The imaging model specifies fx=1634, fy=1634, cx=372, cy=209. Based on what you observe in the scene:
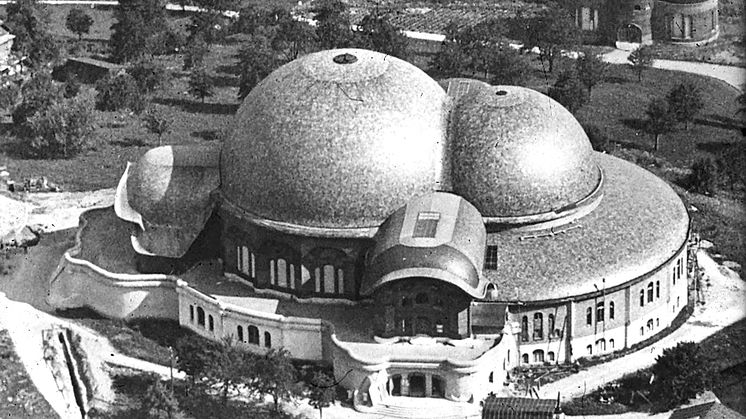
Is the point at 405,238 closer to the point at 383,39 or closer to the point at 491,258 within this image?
the point at 491,258

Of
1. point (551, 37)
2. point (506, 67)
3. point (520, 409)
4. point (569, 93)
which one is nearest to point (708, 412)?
point (520, 409)

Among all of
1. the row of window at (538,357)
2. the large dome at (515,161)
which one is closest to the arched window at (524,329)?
the row of window at (538,357)

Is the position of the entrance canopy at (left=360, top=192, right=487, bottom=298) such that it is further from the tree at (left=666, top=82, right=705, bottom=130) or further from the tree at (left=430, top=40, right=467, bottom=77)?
the tree at (left=430, top=40, right=467, bottom=77)

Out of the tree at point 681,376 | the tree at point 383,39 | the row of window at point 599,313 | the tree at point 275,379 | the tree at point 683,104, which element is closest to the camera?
the tree at point 275,379

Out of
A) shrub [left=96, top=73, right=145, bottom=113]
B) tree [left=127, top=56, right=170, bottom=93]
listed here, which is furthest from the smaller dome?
tree [left=127, top=56, right=170, bottom=93]

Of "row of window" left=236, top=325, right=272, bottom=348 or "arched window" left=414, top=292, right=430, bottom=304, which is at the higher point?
"arched window" left=414, top=292, right=430, bottom=304

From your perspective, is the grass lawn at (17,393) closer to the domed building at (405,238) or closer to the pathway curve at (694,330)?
the domed building at (405,238)
